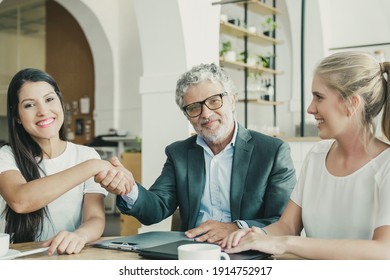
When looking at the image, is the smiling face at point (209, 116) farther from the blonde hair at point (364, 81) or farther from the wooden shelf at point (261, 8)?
the wooden shelf at point (261, 8)

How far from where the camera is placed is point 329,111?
1.30 m

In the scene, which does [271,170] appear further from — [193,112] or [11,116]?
[11,116]

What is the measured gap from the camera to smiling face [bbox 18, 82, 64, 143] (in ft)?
5.41

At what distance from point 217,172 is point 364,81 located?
77cm

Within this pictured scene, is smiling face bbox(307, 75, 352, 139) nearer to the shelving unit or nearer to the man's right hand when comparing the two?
the man's right hand

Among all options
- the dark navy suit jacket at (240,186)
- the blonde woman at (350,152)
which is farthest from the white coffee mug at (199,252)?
the dark navy suit jacket at (240,186)

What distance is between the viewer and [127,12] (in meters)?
6.97

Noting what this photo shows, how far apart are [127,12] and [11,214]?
5.75 metres

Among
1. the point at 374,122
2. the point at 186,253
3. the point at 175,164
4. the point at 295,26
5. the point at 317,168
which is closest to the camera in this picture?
the point at 186,253

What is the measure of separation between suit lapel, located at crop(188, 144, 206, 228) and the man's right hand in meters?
0.28

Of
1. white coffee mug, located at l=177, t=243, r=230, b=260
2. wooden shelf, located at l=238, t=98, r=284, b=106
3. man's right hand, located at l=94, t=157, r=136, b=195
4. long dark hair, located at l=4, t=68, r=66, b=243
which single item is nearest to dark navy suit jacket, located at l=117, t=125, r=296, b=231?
man's right hand, located at l=94, t=157, r=136, b=195
